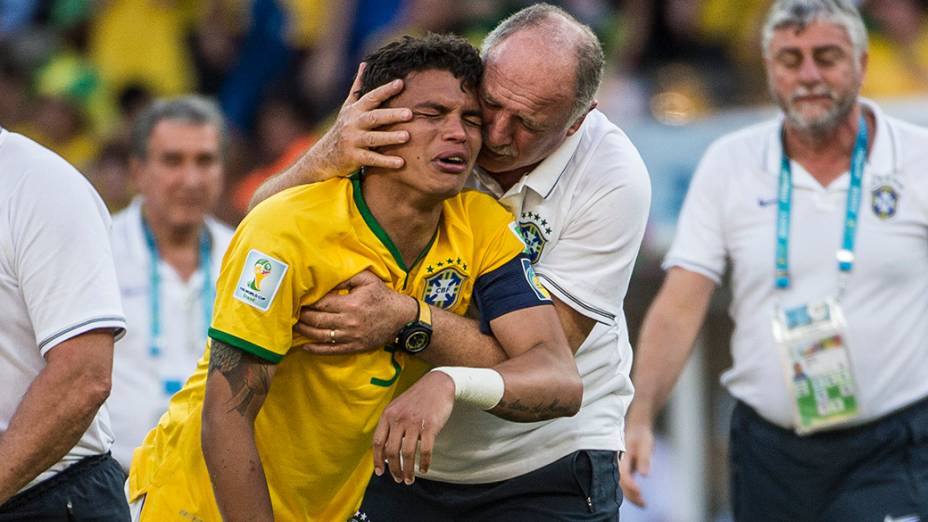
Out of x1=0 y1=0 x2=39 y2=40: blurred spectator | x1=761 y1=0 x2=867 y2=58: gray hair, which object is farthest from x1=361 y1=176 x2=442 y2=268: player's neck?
x1=0 y1=0 x2=39 y2=40: blurred spectator

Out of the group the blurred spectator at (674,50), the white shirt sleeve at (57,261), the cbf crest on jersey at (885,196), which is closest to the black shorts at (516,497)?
the white shirt sleeve at (57,261)

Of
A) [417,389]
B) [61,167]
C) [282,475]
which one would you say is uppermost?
[61,167]

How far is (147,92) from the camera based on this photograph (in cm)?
1150

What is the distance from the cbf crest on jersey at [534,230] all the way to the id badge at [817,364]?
157 cm

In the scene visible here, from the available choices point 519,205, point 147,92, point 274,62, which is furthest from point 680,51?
point 519,205

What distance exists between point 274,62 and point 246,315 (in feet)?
25.6

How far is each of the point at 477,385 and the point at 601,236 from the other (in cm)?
87

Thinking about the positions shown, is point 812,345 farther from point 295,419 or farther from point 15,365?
point 15,365

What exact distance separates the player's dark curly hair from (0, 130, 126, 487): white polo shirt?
34.5 inches

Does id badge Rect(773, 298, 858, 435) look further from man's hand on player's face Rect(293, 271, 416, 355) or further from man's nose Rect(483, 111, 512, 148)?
man's hand on player's face Rect(293, 271, 416, 355)

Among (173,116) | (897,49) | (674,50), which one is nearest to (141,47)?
(674,50)

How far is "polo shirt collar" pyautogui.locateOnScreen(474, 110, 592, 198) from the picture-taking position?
481cm

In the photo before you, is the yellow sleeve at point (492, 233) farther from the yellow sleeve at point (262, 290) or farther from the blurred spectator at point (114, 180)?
the blurred spectator at point (114, 180)

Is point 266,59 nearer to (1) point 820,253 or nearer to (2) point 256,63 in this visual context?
(2) point 256,63
